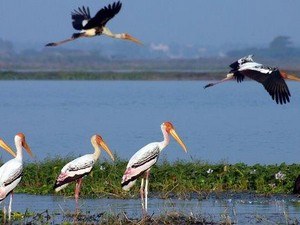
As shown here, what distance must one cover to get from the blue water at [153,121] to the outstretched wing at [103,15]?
516 cm

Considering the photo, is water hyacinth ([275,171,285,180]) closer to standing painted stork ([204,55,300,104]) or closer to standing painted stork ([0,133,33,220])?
standing painted stork ([204,55,300,104])

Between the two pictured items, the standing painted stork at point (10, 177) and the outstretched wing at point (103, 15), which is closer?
the standing painted stork at point (10, 177)

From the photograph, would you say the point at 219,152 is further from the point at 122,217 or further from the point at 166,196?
the point at 122,217

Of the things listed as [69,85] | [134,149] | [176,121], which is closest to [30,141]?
[134,149]

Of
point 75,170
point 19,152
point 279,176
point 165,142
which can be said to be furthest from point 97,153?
point 279,176

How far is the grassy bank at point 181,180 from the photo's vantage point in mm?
15875

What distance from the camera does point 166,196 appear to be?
605 inches

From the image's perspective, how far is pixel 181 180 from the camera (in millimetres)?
16344

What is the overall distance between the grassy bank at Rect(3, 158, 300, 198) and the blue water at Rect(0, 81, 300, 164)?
327cm

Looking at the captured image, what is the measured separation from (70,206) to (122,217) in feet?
6.15

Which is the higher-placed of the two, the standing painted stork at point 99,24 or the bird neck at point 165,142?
the standing painted stork at point 99,24

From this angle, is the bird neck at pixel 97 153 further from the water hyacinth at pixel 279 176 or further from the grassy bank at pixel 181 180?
the water hyacinth at pixel 279 176

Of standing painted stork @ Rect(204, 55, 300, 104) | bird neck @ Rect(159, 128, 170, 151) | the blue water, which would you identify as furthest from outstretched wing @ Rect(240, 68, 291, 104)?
the blue water

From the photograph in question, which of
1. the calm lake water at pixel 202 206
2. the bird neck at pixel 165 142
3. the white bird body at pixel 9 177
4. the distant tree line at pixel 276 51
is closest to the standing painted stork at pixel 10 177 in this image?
the white bird body at pixel 9 177
